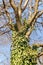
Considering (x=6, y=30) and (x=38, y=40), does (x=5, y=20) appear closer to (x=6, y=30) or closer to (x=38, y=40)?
(x=6, y=30)

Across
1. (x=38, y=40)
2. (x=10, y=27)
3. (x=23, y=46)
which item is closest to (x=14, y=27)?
(x=10, y=27)

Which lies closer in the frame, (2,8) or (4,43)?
(2,8)

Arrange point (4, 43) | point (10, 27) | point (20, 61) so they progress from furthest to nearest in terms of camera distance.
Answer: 1. point (4, 43)
2. point (10, 27)
3. point (20, 61)

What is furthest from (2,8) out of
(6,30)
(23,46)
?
(23,46)

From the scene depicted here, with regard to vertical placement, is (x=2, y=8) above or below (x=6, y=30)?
above

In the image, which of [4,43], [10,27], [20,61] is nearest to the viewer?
[20,61]

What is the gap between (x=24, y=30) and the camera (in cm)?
1383

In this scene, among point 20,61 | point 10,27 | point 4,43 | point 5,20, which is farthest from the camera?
point 4,43

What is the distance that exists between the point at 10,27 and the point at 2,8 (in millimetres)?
1318

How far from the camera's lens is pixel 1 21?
15484 mm

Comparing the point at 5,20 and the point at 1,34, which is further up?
the point at 5,20

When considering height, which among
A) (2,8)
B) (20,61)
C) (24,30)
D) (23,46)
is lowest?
(20,61)

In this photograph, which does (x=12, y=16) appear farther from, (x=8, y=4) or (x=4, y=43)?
(x=4, y=43)

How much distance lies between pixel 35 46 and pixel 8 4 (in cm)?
340
